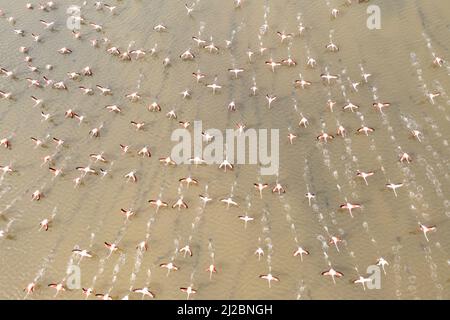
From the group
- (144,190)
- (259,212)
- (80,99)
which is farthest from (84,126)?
(259,212)

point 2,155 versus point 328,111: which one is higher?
point 328,111

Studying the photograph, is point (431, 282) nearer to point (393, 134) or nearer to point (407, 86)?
point (393, 134)

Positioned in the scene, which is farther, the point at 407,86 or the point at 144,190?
the point at 407,86

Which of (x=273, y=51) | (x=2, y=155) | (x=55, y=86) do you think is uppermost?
(x=273, y=51)

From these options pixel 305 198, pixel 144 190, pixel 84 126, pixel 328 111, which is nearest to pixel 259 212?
pixel 305 198

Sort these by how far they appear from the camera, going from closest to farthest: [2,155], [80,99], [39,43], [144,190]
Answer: [144,190] < [2,155] < [80,99] < [39,43]

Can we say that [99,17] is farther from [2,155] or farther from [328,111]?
[328,111]

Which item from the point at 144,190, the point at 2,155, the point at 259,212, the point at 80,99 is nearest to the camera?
the point at 259,212
